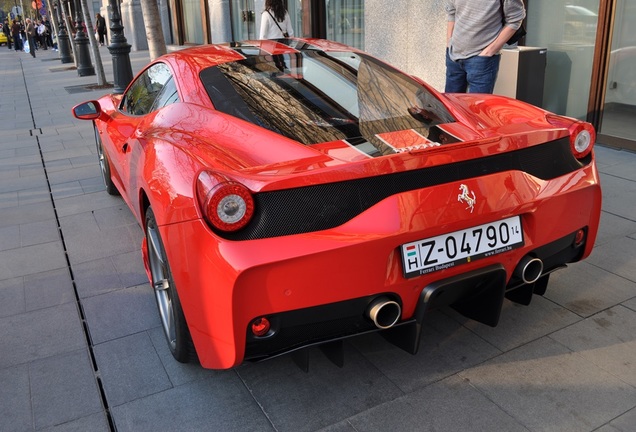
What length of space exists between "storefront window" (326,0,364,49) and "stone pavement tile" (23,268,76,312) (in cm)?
770

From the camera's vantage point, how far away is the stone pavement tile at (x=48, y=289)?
3.66 meters

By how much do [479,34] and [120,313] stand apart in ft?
12.3

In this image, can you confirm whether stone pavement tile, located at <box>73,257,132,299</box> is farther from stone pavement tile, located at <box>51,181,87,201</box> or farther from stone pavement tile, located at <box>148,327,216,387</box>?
stone pavement tile, located at <box>51,181,87,201</box>

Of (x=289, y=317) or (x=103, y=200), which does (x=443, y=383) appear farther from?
(x=103, y=200)

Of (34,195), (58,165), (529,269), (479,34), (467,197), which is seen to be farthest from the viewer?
(58,165)

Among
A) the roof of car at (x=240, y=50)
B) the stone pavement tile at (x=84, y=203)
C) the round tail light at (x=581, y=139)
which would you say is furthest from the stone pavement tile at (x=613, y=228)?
the stone pavement tile at (x=84, y=203)

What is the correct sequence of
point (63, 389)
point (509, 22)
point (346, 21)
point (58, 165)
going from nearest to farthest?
point (63, 389) < point (509, 22) < point (58, 165) < point (346, 21)

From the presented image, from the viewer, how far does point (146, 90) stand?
13.3ft

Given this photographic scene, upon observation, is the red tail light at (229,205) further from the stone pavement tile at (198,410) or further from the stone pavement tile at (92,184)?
the stone pavement tile at (92,184)

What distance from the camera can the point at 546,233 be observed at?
8.65 feet

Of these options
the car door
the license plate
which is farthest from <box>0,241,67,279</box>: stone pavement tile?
Result: the license plate

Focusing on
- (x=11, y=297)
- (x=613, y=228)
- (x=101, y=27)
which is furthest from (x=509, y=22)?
(x=101, y=27)

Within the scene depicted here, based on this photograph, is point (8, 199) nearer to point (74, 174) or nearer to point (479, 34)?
point (74, 174)

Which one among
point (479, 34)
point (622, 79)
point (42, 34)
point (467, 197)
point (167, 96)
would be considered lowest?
point (42, 34)
